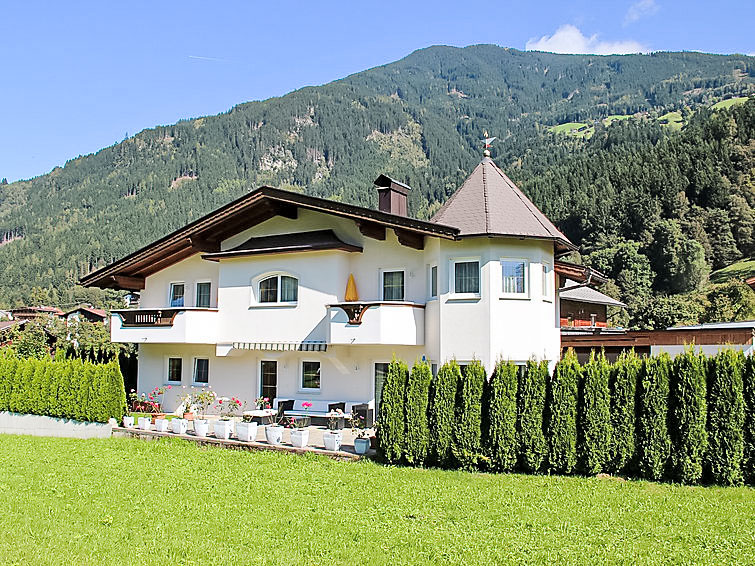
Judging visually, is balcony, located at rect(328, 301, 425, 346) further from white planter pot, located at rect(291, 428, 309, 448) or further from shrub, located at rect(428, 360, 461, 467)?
shrub, located at rect(428, 360, 461, 467)

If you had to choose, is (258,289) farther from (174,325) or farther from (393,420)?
(393,420)

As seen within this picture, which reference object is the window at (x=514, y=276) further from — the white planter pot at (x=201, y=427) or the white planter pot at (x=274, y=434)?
the white planter pot at (x=201, y=427)

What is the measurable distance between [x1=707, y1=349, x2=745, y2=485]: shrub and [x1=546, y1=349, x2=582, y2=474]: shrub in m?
2.32

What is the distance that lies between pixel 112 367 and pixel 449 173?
523 ft

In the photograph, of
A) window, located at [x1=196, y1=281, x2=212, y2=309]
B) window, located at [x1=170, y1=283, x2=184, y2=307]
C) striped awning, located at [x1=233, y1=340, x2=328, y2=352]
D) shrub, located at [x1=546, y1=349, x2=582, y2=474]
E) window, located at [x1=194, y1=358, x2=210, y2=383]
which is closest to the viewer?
shrub, located at [x1=546, y1=349, x2=582, y2=474]

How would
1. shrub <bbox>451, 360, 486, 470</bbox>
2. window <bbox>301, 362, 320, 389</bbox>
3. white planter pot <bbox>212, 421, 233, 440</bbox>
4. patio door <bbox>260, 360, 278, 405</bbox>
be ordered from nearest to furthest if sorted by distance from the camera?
shrub <bbox>451, 360, 486, 470</bbox>, white planter pot <bbox>212, 421, 233, 440</bbox>, window <bbox>301, 362, 320, 389</bbox>, patio door <bbox>260, 360, 278, 405</bbox>

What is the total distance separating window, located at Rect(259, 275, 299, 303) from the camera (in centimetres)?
2164

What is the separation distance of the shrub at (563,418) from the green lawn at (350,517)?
0.47m

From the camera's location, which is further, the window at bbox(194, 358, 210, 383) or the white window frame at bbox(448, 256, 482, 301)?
the window at bbox(194, 358, 210, 383)

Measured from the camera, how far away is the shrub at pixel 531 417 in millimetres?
13125

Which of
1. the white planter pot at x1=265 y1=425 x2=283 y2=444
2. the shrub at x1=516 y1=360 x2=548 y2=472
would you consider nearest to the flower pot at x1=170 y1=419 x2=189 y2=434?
the white planter pot at x1=265 y1=425 x2=283 y2=444

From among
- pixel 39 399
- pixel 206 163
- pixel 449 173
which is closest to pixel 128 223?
pixel 206 163

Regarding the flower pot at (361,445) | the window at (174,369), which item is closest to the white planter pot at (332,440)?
the flower pot at (361,445)

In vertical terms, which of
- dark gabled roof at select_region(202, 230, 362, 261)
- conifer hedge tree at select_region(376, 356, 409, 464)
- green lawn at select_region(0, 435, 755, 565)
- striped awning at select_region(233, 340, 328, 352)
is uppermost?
dark gabled roof at select_region(202, 230, 362, 261)
